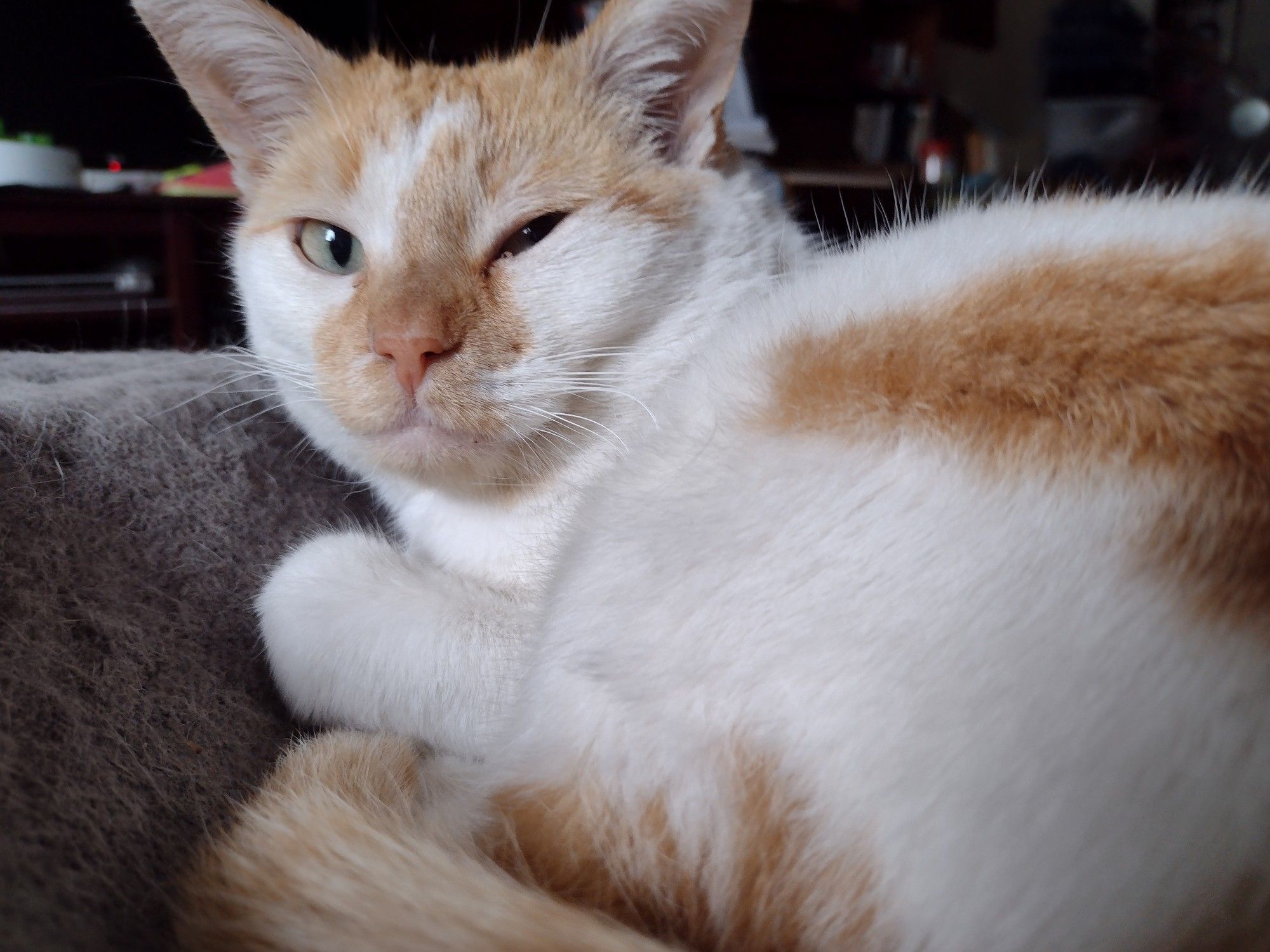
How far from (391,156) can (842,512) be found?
606 mm

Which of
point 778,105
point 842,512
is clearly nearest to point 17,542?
point 842,512

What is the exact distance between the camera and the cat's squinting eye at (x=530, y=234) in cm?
83

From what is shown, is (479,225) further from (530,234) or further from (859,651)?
(859,651)

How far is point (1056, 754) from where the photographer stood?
395mm

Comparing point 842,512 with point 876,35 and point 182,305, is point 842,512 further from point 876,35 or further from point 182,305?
point 876,35

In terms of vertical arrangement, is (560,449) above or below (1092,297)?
below

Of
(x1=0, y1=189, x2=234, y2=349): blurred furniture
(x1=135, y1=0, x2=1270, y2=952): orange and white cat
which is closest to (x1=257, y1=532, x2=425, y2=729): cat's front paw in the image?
(x1=135, y1=0, x2=1270, y2=952): orange and white cat

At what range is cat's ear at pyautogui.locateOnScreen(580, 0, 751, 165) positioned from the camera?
0.85 m

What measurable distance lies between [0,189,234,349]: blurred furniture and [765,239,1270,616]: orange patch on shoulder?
1.72m

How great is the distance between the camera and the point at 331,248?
882mm

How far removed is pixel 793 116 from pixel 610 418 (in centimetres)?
334

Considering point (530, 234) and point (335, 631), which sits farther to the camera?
point (530, 234)

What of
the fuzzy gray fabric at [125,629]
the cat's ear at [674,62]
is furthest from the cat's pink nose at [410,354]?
the cat's ear at [674,62]

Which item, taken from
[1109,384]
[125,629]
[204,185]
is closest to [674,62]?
[1109,384]
